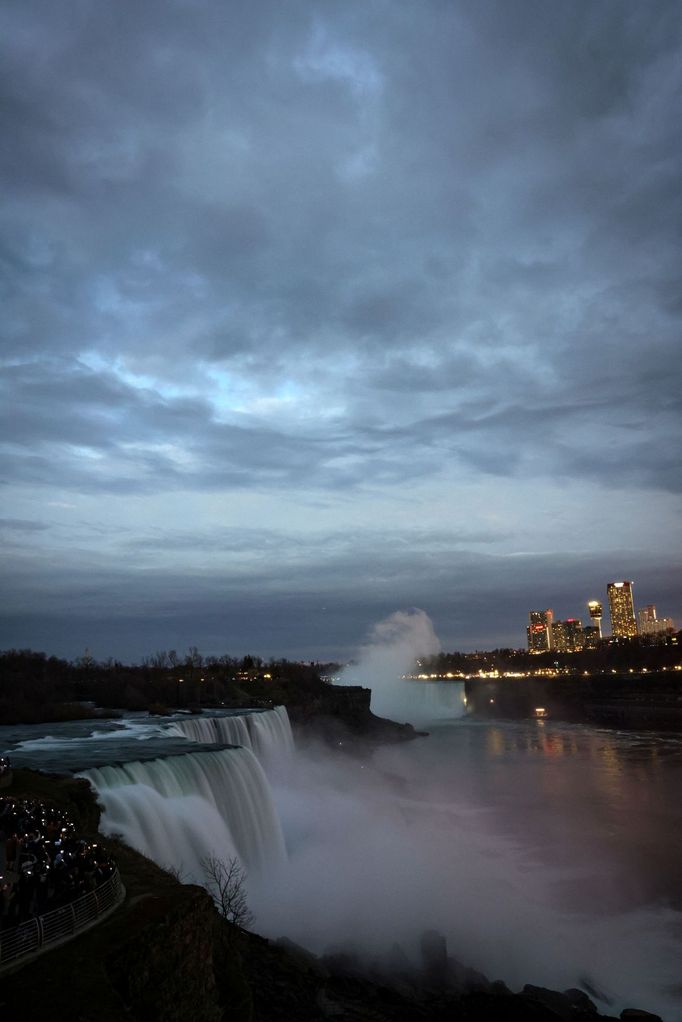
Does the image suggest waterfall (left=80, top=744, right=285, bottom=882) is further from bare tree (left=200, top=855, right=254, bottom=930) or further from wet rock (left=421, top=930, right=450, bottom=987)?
wet rock (left=421, top=930, right=450, bottom=987)

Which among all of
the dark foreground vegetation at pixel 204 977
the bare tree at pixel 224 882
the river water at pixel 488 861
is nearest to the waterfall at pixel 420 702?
the river water at pixel 488 861

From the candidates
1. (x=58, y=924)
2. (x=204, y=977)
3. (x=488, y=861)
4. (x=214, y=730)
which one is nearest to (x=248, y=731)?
(x=214, y=730)

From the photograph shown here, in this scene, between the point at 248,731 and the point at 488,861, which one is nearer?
the point at 488,861

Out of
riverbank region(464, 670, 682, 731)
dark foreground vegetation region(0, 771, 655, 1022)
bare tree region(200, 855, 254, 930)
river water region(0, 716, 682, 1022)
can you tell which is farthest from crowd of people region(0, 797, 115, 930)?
riverbank region(464, 670, 682, 731)

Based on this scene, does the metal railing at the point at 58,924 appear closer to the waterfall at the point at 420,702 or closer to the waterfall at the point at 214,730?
the waterfall at the point at 214,730

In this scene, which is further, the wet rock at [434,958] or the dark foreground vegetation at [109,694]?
the dark foreground vegetation at [109,694]

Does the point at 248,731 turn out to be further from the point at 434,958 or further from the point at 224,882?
the point at 434,958
